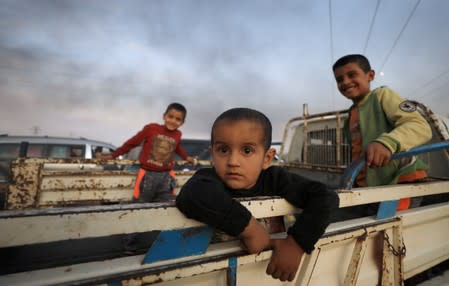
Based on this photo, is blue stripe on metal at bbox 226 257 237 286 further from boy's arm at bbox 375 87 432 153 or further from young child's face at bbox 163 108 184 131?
young child's face at bbox 163 108 184 131

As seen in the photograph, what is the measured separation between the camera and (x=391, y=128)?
5.82 feet

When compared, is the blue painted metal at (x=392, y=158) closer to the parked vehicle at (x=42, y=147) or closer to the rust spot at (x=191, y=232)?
the rust spot at (x=191, y=232)

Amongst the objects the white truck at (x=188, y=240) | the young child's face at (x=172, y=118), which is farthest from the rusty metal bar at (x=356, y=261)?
the young child's face at (x=172, y=118)

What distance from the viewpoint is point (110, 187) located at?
3086 mm

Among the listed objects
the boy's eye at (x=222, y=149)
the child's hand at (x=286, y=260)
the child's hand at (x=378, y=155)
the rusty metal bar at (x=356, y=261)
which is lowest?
the rusty metal bar at (x=356, y=261)

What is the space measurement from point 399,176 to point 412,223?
0.36 m

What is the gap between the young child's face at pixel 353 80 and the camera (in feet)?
6.47

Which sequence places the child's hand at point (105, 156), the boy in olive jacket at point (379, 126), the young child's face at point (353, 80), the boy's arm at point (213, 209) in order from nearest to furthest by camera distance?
the boy's arm at point (213, 209) → the boy in olive jacket at point (379, 126) → the young child's face at point (353, 80) → the child's hand at point (105, 156)

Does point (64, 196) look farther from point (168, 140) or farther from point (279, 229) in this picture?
point (279, 229)

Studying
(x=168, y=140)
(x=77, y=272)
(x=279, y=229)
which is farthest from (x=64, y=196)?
(x=279, y=229)

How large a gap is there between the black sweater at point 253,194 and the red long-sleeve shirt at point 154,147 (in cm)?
214

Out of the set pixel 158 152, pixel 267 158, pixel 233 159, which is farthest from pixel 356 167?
pixel 158 152

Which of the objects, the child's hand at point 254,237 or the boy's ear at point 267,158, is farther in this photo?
the boy's ear at point 267,158

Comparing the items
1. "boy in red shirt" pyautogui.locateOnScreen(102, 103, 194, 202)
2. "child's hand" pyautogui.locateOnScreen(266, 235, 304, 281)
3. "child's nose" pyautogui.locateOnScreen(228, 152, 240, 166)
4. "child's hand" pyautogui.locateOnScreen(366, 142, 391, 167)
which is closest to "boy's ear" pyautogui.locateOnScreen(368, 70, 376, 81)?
"child's hand" pyautogui.locateOnScreen(366, 142, 391, 167)
